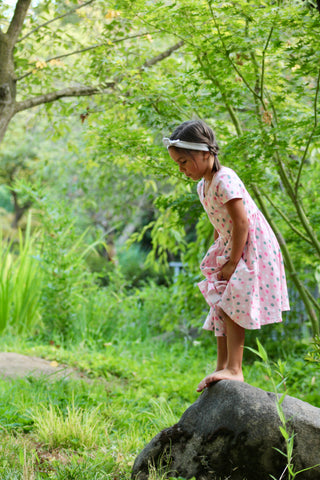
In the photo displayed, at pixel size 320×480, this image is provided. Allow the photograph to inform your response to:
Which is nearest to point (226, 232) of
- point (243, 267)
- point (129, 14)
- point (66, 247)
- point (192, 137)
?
point (243, 267)

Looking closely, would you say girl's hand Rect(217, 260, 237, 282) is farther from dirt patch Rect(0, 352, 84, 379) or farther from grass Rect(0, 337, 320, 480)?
dirt patch Rect(0, 352, 84, 379)

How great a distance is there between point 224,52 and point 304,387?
3224 millimetres

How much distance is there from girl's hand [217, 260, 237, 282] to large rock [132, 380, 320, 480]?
0.49 metres

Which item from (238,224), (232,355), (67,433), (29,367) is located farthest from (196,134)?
(29,367)

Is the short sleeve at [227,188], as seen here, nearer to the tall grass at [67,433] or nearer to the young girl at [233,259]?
the young girl at [233,259]

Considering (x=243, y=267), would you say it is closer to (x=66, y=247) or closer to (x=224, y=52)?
(x=224, y=52)

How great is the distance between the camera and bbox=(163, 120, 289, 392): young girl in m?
2.35

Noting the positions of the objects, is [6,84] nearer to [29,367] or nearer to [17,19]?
[17,19]

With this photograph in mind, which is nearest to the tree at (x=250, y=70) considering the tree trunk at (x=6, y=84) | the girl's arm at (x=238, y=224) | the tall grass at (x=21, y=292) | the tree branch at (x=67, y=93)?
the tree branch at (x=67, y=93)

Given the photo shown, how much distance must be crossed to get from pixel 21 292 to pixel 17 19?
3.64m

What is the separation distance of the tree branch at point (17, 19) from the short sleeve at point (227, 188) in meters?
2.31

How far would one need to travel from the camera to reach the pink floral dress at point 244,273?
7.68 feet

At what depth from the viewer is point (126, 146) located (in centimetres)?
378

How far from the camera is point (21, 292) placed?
21.3 ft
